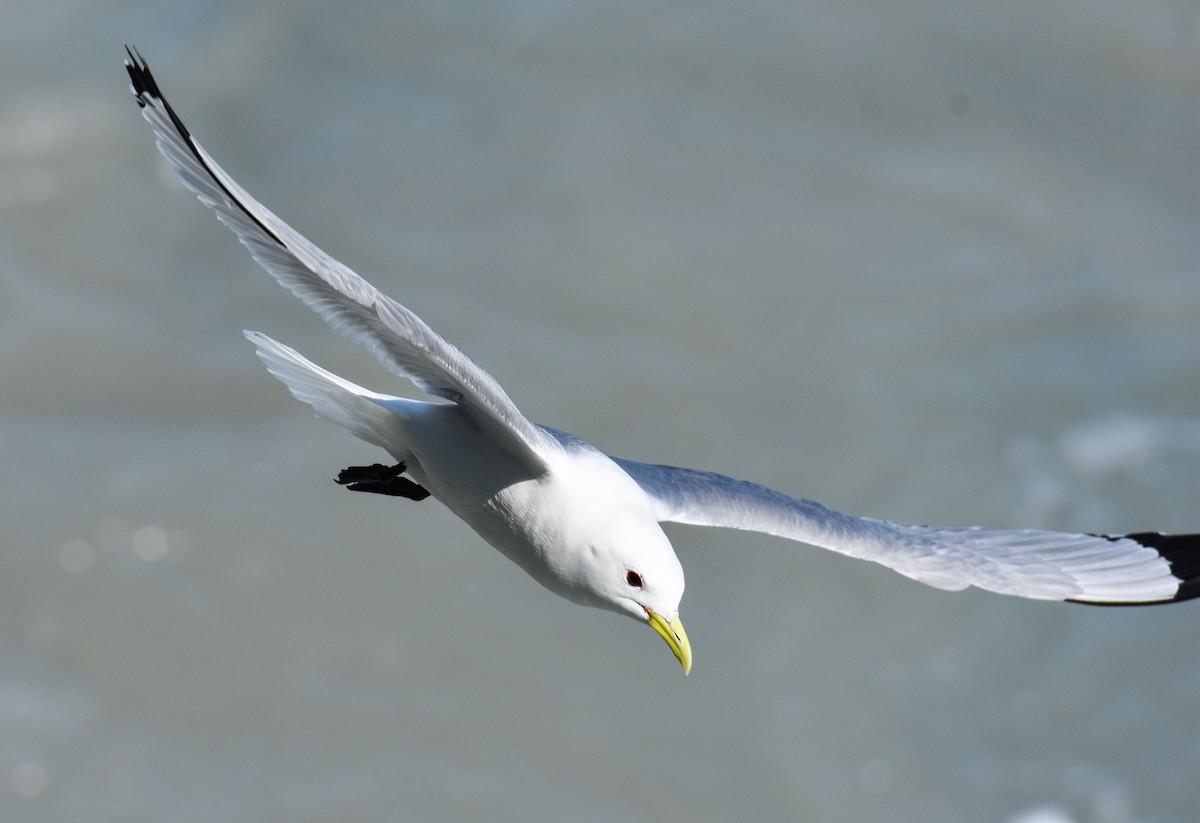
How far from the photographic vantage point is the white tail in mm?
5566

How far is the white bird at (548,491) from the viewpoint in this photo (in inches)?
175

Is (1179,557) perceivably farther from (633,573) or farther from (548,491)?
(548,491)

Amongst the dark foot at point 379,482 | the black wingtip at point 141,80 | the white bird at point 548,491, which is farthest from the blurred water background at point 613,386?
the black wingtip at point 141,80

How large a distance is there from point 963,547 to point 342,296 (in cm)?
312

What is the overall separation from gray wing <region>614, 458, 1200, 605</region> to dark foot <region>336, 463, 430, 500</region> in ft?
2.62

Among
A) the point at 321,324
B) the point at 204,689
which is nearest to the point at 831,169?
the point at 321,324

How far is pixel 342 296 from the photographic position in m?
4.51

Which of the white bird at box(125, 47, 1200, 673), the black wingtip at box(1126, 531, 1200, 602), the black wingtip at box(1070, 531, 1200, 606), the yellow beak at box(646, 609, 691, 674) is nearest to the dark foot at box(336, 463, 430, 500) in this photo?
the white bird at box(125, 47, 1200, 673)

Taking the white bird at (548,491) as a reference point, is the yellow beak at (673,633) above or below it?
below

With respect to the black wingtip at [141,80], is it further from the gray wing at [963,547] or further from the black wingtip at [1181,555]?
the black wingtip at [1181,555]

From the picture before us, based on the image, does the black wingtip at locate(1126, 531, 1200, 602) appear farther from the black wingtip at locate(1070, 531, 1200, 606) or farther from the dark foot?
the dark foot

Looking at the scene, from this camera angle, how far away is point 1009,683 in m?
13.7

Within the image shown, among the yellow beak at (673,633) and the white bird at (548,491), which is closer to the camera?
the white bird at (548,491)

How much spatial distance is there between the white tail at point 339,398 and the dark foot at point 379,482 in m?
0.17
